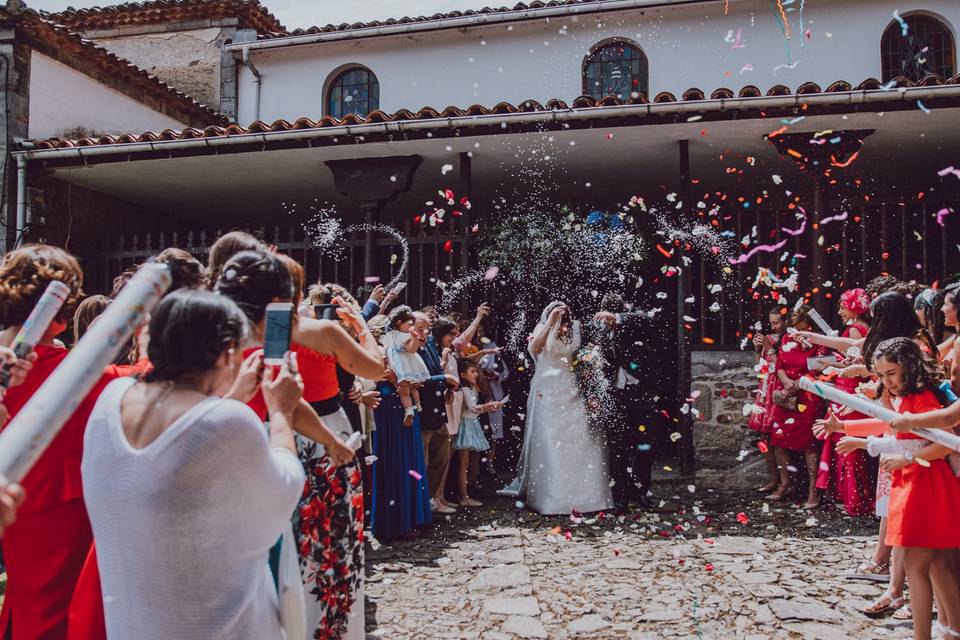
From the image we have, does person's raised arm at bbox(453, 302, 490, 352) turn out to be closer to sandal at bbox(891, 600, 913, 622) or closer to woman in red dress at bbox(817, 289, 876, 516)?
woman in red dress at bbox(817, 289, 876, 516)

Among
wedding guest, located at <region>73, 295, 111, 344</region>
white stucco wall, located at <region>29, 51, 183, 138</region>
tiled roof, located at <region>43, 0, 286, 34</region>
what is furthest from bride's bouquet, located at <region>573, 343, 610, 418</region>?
tiled roof, located at <region>43, 0, 286, 34</region>

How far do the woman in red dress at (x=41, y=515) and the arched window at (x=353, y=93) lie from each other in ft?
33.8

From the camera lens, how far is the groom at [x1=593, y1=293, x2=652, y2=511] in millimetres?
6797

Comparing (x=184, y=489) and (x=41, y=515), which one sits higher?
(x=184, y=489)

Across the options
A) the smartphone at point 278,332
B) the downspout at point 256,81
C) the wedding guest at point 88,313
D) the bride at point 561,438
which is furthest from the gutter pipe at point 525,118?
the smartphone at point 278,332

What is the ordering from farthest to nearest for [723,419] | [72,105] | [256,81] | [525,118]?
[256,81] → [72,105] → [723,419] → [525,118]

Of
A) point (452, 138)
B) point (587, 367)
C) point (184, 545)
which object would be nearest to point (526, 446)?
point (587, 367)

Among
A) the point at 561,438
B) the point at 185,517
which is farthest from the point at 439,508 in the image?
the point at 185,517

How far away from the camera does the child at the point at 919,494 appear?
133 inches

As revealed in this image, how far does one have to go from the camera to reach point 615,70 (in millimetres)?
11516

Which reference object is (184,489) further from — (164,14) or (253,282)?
(164,14)

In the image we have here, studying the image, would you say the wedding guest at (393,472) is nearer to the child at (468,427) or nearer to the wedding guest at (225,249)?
the child at (468,427)

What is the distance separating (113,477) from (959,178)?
10.5 metres

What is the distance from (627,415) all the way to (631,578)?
2.12 m
